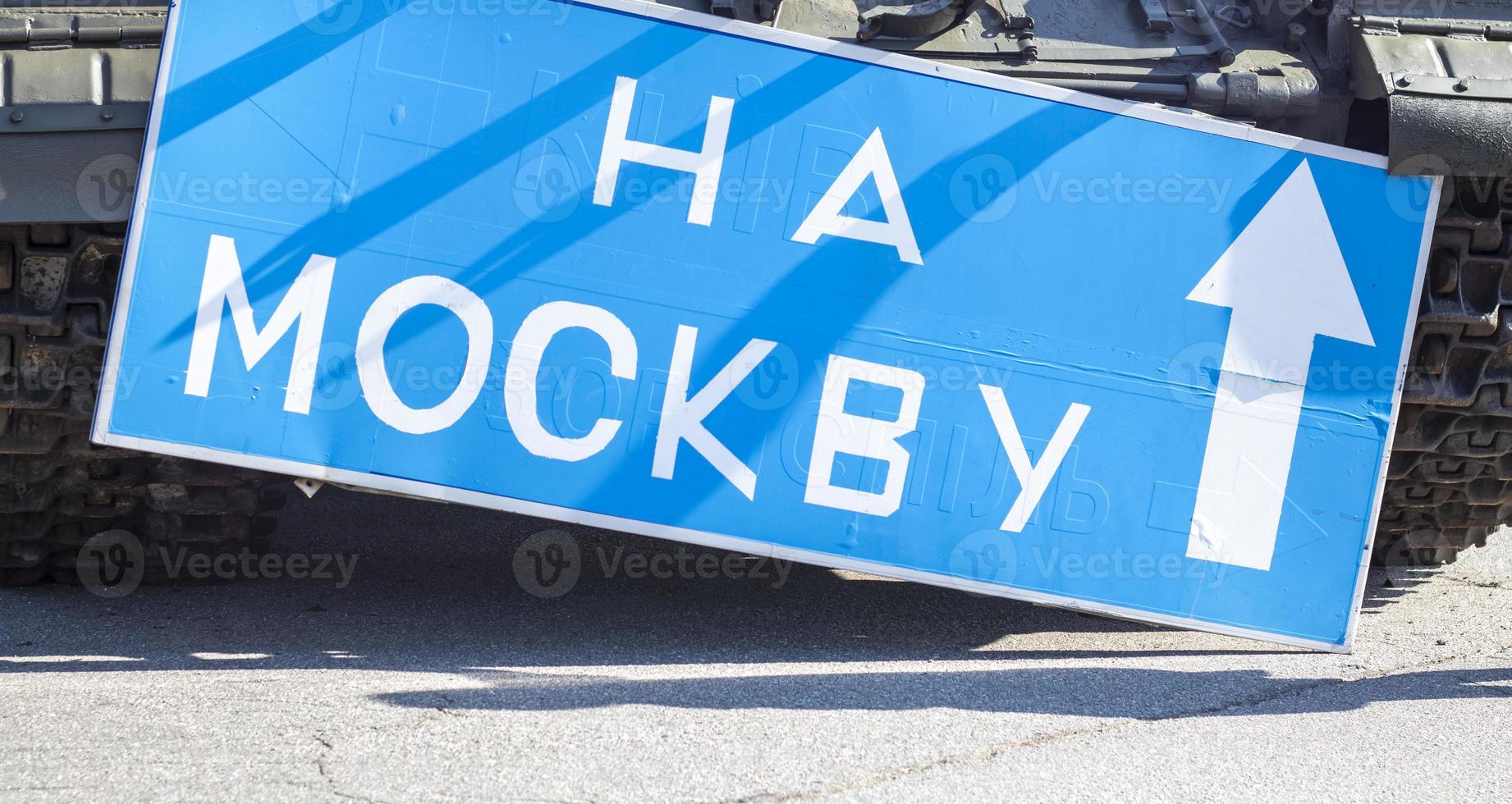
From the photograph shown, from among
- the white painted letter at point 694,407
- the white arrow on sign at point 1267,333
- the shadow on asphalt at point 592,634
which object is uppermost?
the white arrow on sign at point 1267,333

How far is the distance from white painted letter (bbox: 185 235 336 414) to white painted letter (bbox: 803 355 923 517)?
1.52 meters

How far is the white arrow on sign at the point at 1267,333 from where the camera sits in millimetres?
4230

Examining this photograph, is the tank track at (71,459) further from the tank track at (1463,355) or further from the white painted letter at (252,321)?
the tank track at (1463,355)

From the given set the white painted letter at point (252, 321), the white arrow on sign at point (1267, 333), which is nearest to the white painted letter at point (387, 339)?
the white painted letter at point (252, 321)

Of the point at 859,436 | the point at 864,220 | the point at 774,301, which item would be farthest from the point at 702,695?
the point at 864,220

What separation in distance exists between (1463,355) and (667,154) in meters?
2.73

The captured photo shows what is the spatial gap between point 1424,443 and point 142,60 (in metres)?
4.26

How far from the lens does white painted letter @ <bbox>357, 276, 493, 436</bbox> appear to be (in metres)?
3.92

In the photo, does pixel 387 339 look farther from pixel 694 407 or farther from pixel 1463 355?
pixel 1463 355

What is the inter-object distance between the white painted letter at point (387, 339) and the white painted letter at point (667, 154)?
0.51 m

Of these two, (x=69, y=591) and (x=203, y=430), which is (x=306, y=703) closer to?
(x=203, y=430)

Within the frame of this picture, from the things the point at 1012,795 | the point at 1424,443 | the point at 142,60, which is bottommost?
the point at 1012,795

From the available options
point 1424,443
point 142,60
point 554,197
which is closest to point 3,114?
point 142,60

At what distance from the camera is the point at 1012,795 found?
299cm
